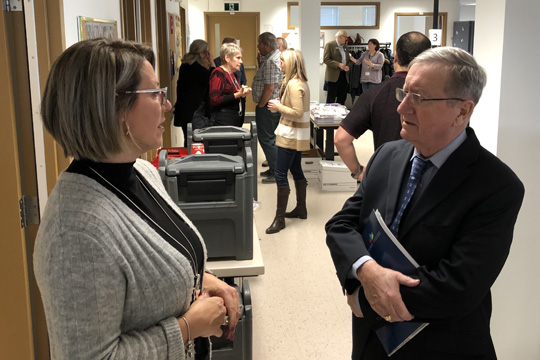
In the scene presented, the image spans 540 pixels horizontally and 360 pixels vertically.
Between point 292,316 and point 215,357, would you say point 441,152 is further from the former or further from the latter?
point 292,316

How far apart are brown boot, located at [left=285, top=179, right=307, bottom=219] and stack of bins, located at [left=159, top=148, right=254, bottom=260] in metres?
3.00

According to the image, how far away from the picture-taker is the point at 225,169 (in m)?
2.31

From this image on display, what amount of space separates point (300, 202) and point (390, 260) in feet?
12.9

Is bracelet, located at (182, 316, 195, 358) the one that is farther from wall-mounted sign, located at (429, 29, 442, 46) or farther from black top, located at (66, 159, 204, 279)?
wall-mounted sign, located at (429, 29, 442, 46)

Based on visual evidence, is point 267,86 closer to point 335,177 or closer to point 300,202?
point 335,177

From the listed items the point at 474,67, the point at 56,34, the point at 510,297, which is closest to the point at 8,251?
the point at 56,34

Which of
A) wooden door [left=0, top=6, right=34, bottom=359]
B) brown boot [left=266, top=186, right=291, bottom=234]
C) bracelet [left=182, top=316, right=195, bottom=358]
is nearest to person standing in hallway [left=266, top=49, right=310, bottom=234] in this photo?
brown boot [left=266, top=186, right=291, bottom=234]

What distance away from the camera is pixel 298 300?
12.5ft

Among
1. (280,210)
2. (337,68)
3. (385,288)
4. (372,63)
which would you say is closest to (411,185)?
(385,288)

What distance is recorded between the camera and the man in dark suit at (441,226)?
146cm

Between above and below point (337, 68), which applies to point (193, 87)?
below

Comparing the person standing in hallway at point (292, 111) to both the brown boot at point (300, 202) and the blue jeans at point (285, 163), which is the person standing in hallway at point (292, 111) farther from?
the brown boot at point (300, 202)

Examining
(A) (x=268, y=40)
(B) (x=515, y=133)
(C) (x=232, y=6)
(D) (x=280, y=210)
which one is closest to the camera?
(B) (x=515, y=133)

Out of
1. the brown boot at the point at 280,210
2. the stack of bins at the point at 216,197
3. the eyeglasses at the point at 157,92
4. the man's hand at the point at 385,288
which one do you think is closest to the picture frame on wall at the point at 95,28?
A: the stack of bins at the point at 216,197
